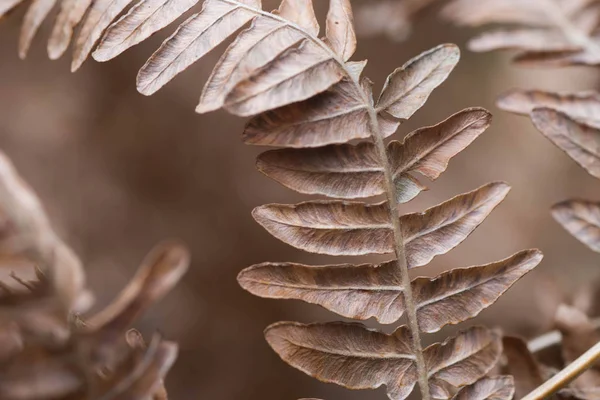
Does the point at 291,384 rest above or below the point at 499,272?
below

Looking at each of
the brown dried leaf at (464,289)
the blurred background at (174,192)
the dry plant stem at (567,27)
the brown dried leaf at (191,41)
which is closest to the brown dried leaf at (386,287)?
the brown dried leaf at (464,289)

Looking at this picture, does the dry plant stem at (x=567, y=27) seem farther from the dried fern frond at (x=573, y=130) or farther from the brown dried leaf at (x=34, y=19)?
the brown dried leaf at (x=34, y=19)

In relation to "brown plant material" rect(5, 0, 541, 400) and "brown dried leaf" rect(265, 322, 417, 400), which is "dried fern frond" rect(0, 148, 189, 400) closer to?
"brown plant material" rect(5, 0, 541, 400)

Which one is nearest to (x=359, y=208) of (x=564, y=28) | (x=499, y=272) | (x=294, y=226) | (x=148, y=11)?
(x=294, y=226)

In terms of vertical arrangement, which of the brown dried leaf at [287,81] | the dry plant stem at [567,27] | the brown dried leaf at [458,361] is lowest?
the brown dried leaf at [458,361]

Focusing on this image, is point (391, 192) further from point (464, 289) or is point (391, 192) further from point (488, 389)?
point (488, 389)

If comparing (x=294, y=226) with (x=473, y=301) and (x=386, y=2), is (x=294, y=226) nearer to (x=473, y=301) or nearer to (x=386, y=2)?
(x=473, y=301)
